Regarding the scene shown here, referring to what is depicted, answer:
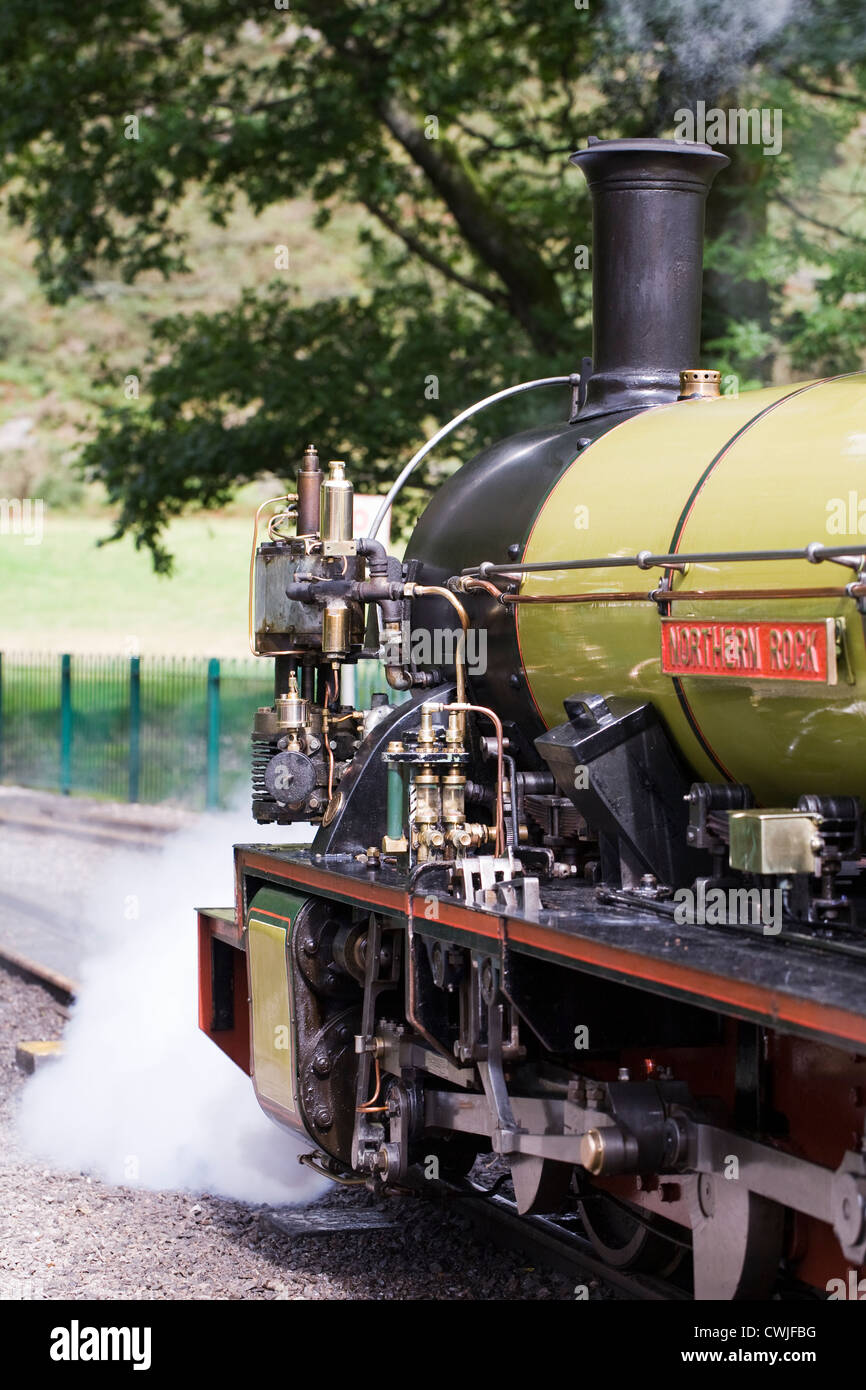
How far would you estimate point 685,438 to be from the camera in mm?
4582

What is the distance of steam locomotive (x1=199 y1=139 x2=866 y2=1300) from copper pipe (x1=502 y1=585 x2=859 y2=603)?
1 cm

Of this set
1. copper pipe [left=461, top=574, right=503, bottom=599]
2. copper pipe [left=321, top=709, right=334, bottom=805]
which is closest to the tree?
copper pipe [left=321, top=709, right=334, bottom=805]

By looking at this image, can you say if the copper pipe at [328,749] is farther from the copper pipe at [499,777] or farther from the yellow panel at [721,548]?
the yellow panel at [721,548]

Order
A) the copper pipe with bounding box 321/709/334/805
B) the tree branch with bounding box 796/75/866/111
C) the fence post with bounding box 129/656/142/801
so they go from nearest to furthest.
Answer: the copper pipe with bounding box 321/709/334/805, the tree branch with bounding box 796/75/866/111, the fence post with bounding box 129/656/142/801

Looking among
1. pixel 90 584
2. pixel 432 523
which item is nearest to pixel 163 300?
pixel 90 584

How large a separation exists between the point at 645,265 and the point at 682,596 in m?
1.72

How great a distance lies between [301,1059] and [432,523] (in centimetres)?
182

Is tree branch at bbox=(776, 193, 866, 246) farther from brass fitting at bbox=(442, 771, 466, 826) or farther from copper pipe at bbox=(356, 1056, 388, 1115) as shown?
copper pipe at bbox=(356, 1056, 388, 1115)

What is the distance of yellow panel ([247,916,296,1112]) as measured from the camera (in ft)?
18.3

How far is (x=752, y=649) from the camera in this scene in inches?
155

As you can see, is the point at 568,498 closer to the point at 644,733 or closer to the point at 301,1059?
the point at 644,733

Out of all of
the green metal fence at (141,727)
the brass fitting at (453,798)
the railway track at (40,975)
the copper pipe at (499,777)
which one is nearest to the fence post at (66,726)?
the green metal fence at (141,727)

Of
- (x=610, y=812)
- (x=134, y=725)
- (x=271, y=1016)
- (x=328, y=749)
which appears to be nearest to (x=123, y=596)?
(x=134, y=725)

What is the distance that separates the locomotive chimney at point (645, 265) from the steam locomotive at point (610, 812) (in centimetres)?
1
